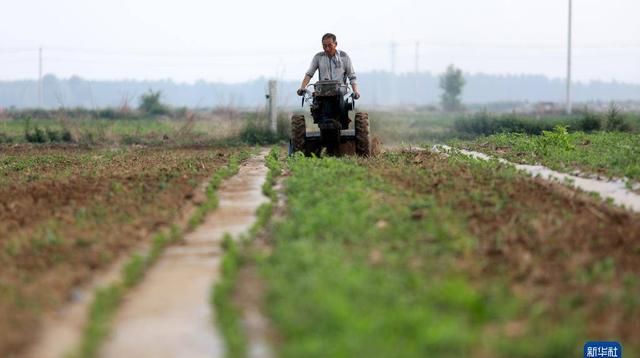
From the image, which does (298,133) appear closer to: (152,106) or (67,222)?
(67,222)

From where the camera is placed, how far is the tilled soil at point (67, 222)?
8.05m

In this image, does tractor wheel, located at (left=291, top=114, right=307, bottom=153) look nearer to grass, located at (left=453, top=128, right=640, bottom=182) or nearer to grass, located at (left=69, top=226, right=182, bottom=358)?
grass, located at (left=453, top=128, right=640, bottom=182)

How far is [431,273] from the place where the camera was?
8.56m

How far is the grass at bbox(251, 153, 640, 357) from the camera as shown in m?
6.62

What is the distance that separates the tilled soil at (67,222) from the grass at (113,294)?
0.30m

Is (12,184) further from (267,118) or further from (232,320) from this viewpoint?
(267,118)

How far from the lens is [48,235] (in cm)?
1055

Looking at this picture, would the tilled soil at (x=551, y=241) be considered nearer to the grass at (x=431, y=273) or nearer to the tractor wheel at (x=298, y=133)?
the grass at (x=431, y=273)

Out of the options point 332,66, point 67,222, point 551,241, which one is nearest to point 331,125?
point 332,66

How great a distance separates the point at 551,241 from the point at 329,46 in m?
9.88

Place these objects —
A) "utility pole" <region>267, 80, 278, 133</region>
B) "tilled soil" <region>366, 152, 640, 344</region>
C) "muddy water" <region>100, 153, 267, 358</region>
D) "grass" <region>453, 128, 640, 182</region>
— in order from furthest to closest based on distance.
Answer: "utility pole" <region>267, 80, 278, 133</region> < "grass" <region>453, 128, 640, 182</region> < "tilled soil" <region>366, 152, 640, 344</region> < "muddy water" <region>100, 153, 267, 358</region>

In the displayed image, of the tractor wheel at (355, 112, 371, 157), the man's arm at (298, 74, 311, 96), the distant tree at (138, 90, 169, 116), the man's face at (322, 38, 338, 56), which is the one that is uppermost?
the man's face at (322, 38, 338, 56)

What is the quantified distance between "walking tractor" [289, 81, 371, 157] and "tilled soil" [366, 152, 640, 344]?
3.81 meters

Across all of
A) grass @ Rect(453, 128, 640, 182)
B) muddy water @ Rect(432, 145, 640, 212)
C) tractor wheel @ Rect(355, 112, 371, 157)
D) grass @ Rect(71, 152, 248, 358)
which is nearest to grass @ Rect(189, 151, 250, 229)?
grass @ Rect(71, 152, 248, 358)
